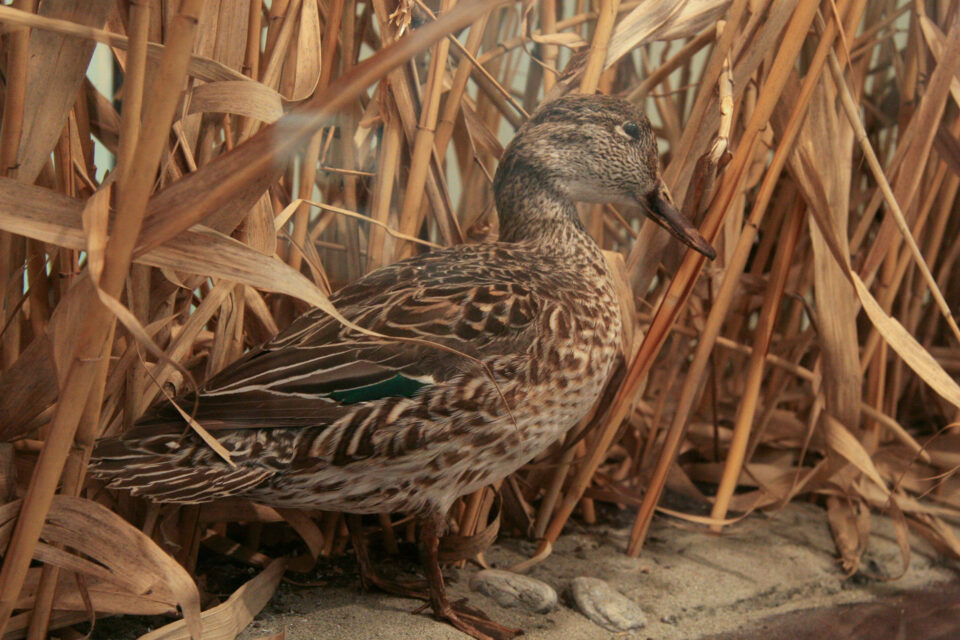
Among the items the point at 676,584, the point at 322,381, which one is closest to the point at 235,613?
the point at 322,381

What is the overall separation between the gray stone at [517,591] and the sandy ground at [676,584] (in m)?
0.02

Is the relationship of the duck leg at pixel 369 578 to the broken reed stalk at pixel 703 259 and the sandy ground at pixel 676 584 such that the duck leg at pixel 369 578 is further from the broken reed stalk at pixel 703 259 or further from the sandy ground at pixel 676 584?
the broken reed stalk at pixel 703 259

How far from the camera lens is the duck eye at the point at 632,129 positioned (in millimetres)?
1548

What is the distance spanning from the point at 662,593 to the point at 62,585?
1040mm

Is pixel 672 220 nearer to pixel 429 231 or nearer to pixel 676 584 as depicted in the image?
pixel 429 231

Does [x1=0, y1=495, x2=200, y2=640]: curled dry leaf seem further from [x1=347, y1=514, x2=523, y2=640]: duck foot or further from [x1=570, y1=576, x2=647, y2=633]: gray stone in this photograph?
[x1=570, y1=576, x2=647, y2=633]: gray stone

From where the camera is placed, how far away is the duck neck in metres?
1.58

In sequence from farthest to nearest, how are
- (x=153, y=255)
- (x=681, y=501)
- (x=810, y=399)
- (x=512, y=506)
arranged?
(x=810, y=399) < (x=681, y=501) < (x=512, y=506) < (x=153, y=255)

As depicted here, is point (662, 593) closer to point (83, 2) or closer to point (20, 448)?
point (20, 448)

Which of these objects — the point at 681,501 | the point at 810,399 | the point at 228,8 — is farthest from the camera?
the point at 810,399

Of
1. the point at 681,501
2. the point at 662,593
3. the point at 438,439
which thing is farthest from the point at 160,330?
the point at 681,501

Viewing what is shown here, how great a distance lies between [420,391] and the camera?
126 centimetres

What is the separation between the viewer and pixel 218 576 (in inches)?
58.6

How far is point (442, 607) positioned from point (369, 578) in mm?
172
